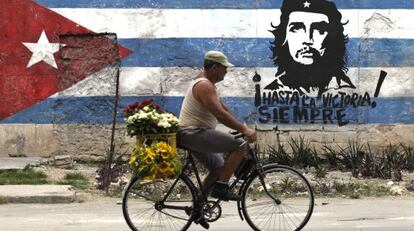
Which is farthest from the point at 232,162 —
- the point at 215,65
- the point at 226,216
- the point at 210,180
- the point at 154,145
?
the point at 226,216

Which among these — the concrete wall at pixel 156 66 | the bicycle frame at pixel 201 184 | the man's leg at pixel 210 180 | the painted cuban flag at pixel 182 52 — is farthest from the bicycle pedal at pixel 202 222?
the concrete wall at pixel 156 66

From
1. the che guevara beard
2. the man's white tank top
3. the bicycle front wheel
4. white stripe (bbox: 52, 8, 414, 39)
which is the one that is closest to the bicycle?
the bicycle front wheel

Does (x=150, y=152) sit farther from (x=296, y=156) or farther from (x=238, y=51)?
(x=238, y=51)

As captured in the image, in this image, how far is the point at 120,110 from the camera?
12812 mm

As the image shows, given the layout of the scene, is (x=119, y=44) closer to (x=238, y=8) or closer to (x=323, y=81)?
(x=238, y=8)

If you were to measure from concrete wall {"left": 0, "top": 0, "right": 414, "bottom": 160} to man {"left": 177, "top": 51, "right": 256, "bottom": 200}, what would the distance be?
564 centimetres

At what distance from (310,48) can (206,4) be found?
209cm

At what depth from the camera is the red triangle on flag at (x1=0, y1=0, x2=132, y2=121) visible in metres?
12.6

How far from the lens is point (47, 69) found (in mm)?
12695

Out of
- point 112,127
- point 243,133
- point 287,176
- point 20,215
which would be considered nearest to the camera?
point 243,133

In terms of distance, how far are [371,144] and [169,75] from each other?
3984 millimetres

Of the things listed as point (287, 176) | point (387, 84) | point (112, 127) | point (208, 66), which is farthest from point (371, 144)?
point (208, 66)

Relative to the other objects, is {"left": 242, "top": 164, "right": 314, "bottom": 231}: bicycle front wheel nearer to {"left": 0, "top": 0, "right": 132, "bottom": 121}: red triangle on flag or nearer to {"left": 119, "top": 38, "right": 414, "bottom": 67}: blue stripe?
{"left": 119, "top": 38, "right": 414, "bottom": 67}: blue stripe

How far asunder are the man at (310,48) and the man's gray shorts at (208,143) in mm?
5841
